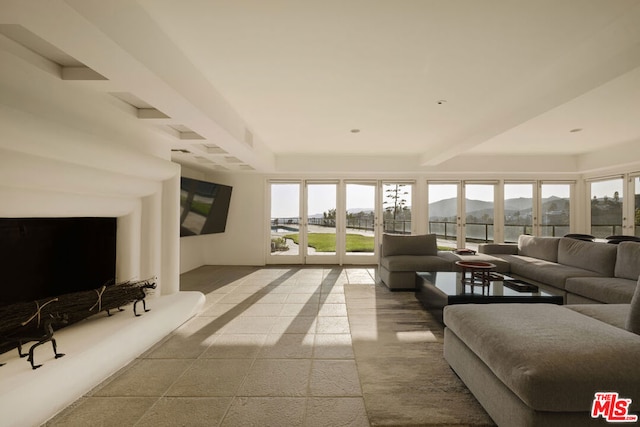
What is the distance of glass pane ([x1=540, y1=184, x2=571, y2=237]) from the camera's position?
8.01 meters

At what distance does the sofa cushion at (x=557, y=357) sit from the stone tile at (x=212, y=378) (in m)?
1.72

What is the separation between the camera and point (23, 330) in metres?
2.25

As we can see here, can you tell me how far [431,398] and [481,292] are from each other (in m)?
1.83

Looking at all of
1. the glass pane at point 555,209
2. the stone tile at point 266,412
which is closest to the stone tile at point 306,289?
the stone tile at point 266,412

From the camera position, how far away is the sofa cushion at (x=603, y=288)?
130 inches

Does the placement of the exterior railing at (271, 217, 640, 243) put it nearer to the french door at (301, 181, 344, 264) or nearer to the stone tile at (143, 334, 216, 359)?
the french door at (301, 181, 344, 264)

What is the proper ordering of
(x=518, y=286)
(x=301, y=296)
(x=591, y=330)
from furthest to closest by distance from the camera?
(x=301, y=296) < (x=518, y=286) < (x=591, y=330)

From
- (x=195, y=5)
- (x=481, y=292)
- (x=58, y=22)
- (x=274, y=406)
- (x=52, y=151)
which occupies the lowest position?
(x=274, y=406)

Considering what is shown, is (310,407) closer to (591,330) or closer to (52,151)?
(591,330)

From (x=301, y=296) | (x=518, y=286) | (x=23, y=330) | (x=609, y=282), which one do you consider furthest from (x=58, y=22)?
(x=609, y=282)

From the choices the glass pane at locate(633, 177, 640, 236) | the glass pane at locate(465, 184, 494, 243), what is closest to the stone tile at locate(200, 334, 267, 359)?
the glass pane at locate(465, 184, 494, 243)

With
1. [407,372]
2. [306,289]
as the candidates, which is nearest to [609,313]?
[407,372]

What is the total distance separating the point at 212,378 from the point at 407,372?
1519 millimetres

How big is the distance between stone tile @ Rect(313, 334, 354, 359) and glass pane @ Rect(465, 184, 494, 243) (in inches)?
241
